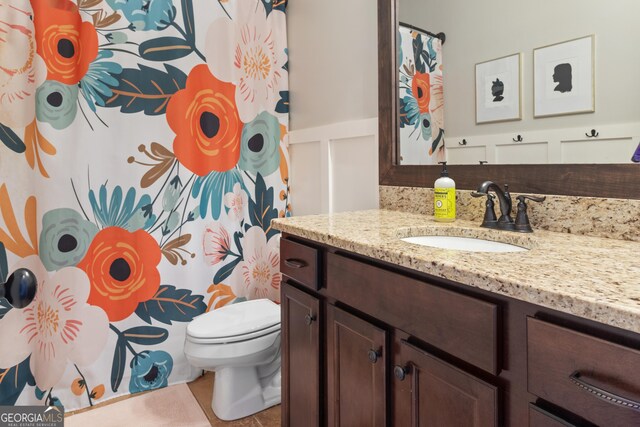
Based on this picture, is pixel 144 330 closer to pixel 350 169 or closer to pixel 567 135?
pixel 350 169

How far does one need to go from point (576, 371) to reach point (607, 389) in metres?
0.04

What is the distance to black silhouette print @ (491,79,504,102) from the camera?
4.00 ft

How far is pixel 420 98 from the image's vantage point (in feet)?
4.99

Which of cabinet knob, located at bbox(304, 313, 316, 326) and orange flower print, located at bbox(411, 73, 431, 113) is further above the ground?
orange flower print, located at bbox(411, 73, 431, 113)

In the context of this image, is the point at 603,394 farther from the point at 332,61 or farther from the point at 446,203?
the point at 332,61

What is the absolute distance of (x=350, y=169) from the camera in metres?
1.88

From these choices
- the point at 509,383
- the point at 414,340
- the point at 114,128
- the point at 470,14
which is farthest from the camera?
the point at 114,128

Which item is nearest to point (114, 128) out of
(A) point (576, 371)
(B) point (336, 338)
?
Result: (B) point (336, 338)

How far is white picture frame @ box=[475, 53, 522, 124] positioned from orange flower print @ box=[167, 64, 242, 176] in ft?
4.14

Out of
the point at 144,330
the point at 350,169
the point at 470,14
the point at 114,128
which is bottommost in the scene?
the point at 144,330

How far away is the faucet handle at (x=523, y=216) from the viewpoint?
1.09 m

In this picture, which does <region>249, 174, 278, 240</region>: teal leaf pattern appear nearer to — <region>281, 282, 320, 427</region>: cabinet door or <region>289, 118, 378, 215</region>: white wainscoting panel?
<region>289, 118, 378, 215</region>: white wainscoting panel

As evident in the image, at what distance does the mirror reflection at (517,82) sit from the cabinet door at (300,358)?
0.72 m

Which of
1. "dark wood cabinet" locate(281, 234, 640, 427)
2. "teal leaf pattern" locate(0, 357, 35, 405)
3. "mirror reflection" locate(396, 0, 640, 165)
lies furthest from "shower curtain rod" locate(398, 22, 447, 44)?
"teal leaf pattern" locate(0, 357, 35, 405)
